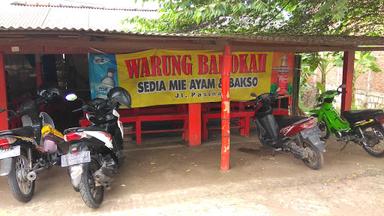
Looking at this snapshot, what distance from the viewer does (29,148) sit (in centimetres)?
472

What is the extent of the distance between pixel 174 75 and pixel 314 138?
2844mm

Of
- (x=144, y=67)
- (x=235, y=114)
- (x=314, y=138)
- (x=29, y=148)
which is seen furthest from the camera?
(x=235, y=114)

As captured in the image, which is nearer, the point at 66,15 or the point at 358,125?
the point at 358,125

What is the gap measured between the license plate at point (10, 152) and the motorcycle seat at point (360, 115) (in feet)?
16.9

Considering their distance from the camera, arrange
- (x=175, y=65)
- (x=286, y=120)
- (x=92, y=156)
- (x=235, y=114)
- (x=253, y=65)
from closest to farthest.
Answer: (x=92, y=156), (x=286, y=120), (x=175, y=65), (x=253, y=65), (x=235, y=114)

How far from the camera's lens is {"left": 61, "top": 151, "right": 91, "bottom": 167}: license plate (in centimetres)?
423

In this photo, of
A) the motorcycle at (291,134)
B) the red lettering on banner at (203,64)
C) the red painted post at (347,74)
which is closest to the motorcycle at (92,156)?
the red lettering on banner at (203,64)

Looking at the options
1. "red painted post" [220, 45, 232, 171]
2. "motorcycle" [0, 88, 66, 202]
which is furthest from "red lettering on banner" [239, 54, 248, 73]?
"motorcycle" [0, 88, 66, 202]

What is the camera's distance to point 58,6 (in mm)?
11516

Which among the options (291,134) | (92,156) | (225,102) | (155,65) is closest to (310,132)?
(291,134)

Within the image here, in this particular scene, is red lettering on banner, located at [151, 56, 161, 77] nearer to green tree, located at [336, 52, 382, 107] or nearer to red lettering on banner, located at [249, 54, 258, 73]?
red lettering on banner, located at [249, 54, 258, 73]

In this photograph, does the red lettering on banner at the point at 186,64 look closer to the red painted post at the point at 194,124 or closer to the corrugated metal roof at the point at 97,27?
the red painted post at the point at 194,124

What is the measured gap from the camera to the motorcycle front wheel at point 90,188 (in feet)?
13.8

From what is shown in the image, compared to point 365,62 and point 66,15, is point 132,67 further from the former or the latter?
point 365,62
